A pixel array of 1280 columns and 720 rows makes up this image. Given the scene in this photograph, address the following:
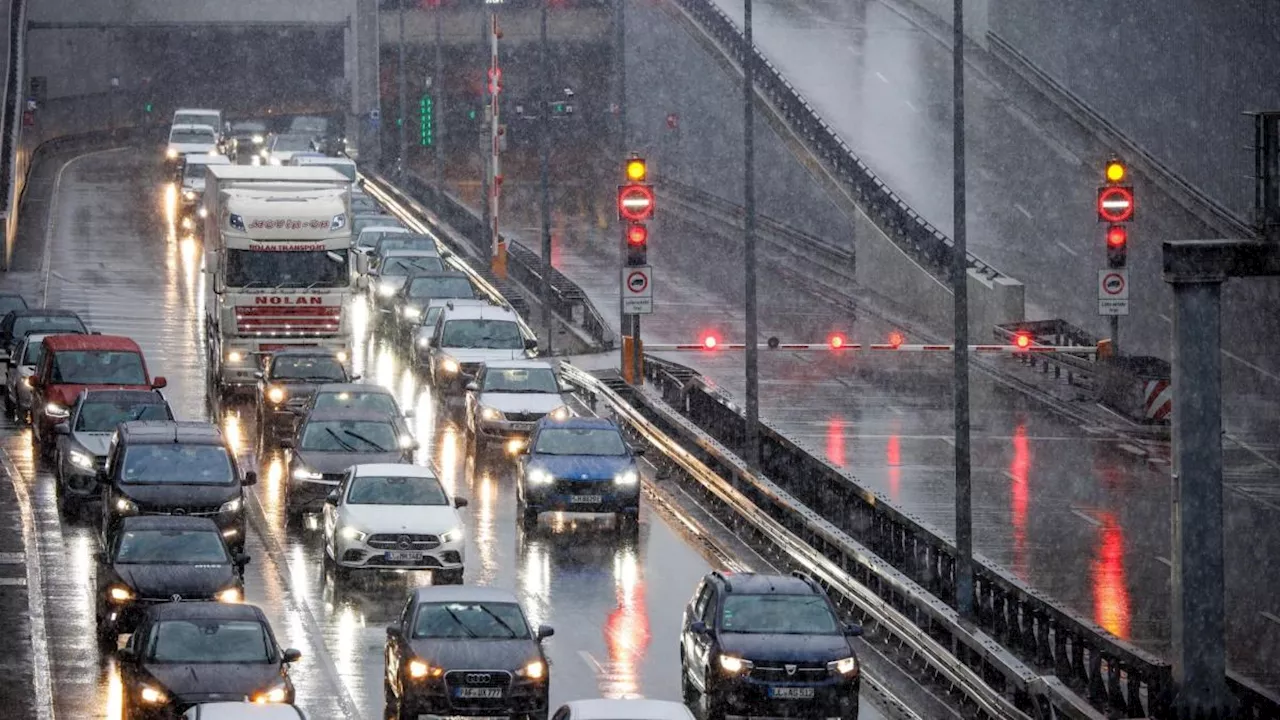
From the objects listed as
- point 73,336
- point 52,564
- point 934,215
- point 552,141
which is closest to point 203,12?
point 552,141

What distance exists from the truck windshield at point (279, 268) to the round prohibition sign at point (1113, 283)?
42.8 feet

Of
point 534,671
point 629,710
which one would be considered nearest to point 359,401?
point 534,671

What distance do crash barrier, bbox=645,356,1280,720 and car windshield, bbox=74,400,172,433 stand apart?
9.19m

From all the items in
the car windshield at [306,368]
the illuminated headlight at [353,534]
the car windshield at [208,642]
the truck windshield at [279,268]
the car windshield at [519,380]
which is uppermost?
the truck windshield at [279,268]

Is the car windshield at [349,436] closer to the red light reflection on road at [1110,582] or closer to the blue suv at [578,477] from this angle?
the blue suv at [578,477]

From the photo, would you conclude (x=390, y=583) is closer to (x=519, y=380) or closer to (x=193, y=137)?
(x=519, y=380)

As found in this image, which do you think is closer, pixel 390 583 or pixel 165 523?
pixel 165 523

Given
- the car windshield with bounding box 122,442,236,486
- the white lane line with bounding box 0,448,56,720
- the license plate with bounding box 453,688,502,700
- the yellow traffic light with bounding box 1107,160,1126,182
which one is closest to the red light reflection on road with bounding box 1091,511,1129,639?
the yellow traffic light with bounding box 1107,160,1126,182

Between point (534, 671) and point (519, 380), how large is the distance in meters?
17.3

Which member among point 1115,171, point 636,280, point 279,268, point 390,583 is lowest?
point 390,583

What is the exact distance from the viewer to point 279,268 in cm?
4050

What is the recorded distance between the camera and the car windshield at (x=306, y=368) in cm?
3819

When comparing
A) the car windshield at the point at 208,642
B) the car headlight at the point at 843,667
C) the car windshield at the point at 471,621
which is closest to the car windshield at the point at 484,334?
the car windshield at the point at 471,621

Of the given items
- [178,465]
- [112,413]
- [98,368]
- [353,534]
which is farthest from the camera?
[98,368]
